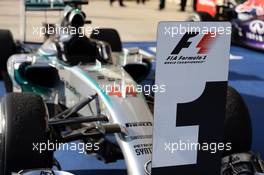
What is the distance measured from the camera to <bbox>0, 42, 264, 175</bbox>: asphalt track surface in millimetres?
2953

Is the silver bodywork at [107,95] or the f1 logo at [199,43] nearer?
the f1 logo at [199,43]

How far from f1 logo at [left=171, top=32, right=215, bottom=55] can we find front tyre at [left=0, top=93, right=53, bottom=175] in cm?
83

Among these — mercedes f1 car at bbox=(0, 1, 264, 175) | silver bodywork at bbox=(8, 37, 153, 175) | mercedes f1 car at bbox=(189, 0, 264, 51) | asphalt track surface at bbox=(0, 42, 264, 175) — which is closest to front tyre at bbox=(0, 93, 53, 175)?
mercedes f1 car at bbox=(0, 1, 264, 175)

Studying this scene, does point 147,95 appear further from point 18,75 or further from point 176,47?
point 176,47

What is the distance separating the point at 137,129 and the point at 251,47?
482cm

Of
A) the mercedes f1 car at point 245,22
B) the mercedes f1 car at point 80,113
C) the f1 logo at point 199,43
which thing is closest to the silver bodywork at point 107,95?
the mercedes f1 car at point 80,113

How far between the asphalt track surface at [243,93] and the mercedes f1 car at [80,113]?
0.63ft

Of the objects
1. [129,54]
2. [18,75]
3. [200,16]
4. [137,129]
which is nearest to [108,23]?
[200,16]

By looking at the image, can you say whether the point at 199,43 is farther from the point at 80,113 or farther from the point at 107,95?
the point at 80,113

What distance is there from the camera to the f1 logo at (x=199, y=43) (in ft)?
5.50

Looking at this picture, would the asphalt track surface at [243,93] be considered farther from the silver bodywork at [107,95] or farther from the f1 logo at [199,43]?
the f1 logo at [199,43]

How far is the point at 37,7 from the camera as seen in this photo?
591cm

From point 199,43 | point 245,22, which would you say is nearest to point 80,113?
point 199,43

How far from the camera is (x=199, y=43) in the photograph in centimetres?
171
